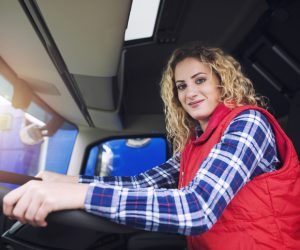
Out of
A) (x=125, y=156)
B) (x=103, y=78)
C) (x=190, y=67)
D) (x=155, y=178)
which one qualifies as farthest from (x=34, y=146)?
(x=190, y=67)

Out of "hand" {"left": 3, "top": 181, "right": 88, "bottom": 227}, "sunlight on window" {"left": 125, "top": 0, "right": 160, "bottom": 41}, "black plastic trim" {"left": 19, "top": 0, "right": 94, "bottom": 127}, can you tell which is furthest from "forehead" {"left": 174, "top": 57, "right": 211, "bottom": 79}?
"hand" {"left": 3, "top": 181, "right": 88, "bottom": 227}

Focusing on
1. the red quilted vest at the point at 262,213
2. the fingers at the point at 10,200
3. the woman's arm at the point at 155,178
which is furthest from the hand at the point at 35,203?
the woman's arm at the point at 155,178

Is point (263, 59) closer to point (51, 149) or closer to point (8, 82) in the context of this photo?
point (8, 82)

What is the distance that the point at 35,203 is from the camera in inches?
24.7

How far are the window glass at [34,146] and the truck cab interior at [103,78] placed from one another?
0.01 m

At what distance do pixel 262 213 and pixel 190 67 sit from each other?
2.31 feet

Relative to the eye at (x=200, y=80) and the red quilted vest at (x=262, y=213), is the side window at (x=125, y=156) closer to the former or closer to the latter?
the eye at (x=200, y=80)

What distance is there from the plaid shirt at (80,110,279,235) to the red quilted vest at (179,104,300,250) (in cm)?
4

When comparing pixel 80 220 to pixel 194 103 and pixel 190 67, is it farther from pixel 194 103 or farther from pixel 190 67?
A: pixel 190 67

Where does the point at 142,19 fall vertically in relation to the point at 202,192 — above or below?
above

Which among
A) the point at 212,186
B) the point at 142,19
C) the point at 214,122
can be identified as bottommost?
the point at 212,186

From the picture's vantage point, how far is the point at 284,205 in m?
1.02

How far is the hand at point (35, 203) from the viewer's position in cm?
62

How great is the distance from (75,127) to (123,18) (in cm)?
215
